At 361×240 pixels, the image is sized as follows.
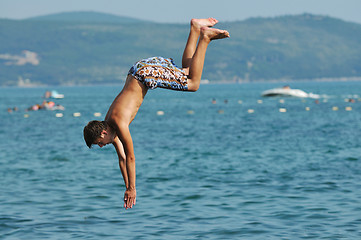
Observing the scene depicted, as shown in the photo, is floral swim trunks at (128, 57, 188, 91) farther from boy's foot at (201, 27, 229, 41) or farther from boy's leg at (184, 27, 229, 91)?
boy's foot at (201, 27, 229, 41)

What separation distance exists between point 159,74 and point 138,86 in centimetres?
41

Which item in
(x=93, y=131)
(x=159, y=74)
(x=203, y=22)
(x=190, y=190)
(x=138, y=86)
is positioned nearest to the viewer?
(x=93, y=131)

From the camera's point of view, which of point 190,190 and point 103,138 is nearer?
point 103,138

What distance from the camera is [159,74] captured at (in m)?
10.6

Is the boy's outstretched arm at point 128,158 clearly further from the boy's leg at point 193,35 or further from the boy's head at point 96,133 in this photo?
the boy's leg at point 193,35

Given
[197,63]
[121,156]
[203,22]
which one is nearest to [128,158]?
[121,156]

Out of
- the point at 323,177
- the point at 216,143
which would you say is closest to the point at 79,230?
the point at 323,177

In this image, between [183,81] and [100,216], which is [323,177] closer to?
[100,216]

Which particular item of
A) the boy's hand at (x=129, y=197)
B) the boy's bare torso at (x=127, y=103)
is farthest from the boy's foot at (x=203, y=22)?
the boy's hand at (x=129, y=197)

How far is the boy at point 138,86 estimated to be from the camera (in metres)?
10.3

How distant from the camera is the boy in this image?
1026 cm

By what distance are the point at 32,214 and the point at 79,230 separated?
302 centimetres

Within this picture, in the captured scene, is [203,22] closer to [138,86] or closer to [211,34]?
[211,34]

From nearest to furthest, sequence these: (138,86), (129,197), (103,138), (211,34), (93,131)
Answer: (93,131), (103,138), (138,86), (129,197), (211,34)
